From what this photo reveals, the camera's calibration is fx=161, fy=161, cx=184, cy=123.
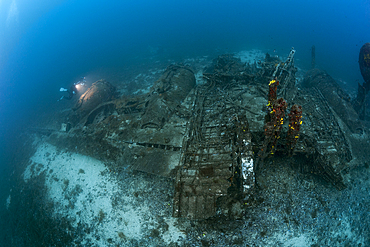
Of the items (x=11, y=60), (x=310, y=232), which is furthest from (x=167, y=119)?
(x=11, y=60)

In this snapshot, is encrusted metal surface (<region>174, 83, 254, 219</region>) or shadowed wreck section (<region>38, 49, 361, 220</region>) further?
shadowed wreck section (<region>38, 49, 361, 220</region>)

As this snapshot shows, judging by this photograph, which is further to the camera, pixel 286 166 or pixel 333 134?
pixel 333 134

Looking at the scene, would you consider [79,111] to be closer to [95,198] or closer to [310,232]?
[95,198]

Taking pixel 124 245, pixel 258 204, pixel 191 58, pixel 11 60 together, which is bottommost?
pixel 124 245

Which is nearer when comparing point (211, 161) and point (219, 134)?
point (211, 161)

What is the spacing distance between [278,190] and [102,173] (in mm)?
12110

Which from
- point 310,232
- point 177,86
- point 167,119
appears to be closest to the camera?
point 310,232

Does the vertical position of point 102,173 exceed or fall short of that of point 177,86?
it falls short

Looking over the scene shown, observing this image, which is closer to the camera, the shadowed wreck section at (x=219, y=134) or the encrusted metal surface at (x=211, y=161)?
the encrusted metal surface at (x=211, y=161)

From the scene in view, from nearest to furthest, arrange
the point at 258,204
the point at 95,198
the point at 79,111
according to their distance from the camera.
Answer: the point at 258,204, the point at 95,198, the point at 79,111

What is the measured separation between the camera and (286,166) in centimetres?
1005

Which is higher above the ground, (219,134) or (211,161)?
(219,134)

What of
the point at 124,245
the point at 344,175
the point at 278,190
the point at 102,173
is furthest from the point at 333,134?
the point at 102,173

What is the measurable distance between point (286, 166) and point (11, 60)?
83712mm
